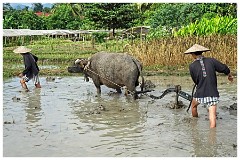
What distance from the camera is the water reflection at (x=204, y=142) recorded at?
4.72 meters

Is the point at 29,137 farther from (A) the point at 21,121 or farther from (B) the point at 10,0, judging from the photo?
(B) the point at 10,0

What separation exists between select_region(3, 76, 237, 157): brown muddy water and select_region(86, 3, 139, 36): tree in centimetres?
1834

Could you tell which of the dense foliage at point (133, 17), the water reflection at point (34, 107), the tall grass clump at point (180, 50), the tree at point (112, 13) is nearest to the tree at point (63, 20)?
the dense foliage at point (133, 17)

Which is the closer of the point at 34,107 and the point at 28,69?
the point at 34,107

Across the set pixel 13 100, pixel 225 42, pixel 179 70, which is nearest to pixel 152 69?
pixel 179 70

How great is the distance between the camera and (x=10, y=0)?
748 cm

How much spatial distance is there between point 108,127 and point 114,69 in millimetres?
2603

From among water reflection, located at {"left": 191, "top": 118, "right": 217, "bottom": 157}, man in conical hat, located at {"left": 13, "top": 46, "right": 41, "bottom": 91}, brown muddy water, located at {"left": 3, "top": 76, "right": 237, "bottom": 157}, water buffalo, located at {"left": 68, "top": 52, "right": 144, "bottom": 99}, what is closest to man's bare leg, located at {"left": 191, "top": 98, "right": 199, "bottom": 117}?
brown muddy water, located at {"left": 3, "top": 76, "right": 237, "bottom": 157}

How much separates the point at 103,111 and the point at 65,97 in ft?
5.83

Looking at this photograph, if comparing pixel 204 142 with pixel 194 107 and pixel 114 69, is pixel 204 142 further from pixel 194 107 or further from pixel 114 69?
pixel 114 69

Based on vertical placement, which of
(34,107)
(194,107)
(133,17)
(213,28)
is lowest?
(34,107)

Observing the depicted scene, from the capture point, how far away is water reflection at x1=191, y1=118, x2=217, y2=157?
4.72 meters

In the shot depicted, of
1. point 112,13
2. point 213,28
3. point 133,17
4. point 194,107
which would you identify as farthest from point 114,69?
point 133,17

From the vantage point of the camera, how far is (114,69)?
8.44 m
